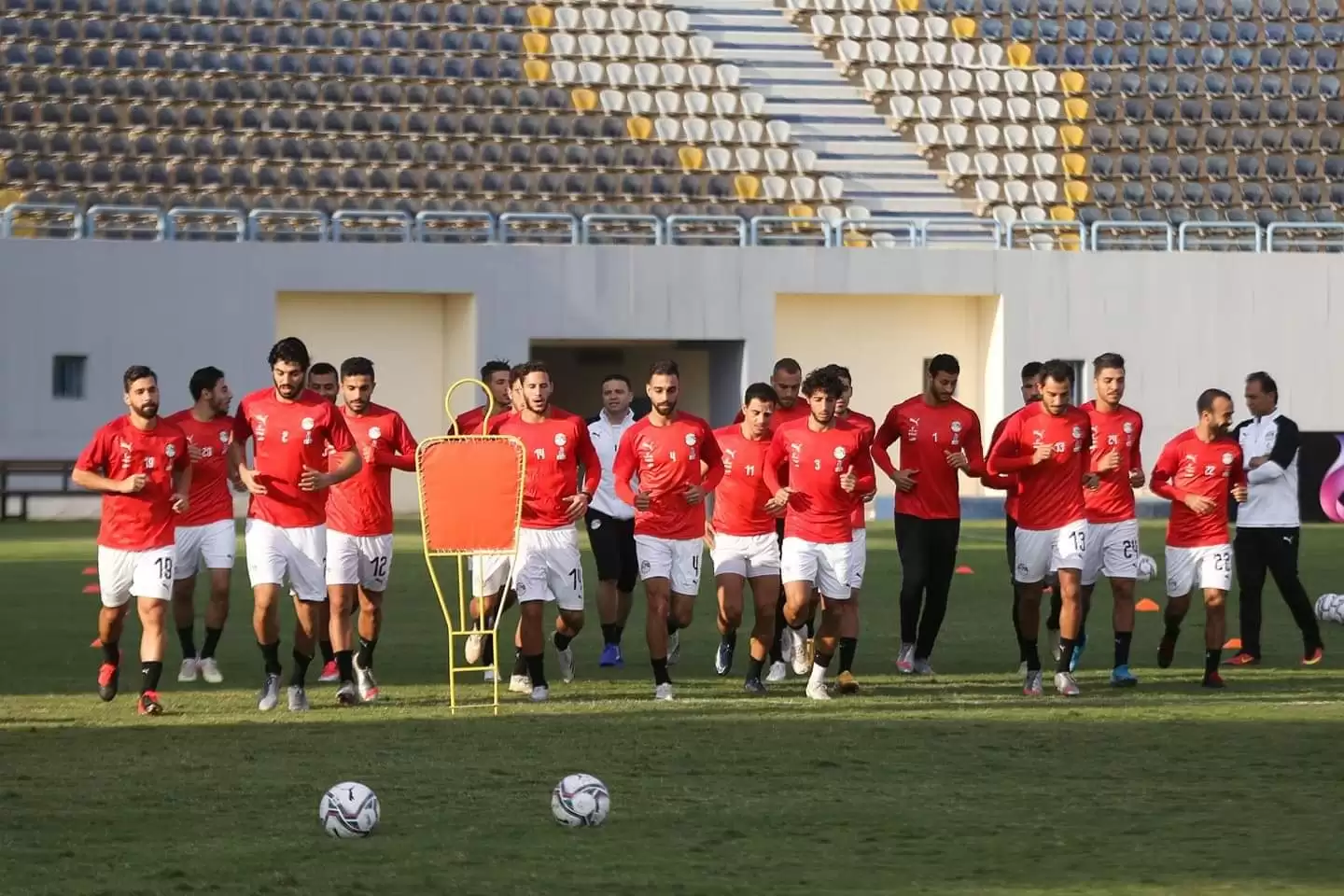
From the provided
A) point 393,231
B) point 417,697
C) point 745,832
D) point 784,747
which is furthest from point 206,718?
point 393,231

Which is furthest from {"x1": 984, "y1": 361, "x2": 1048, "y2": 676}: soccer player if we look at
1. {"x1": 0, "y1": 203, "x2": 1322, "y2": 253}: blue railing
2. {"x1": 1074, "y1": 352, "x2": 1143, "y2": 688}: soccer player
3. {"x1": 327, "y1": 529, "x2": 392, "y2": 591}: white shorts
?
{"x1": 0, "y1": 203, "x2": 1322, "y2": 253}: blue railing

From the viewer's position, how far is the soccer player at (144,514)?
1085cm

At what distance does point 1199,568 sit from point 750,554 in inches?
104

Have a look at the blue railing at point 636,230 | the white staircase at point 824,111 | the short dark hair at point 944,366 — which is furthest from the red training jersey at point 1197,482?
the white staircase at point 824,111

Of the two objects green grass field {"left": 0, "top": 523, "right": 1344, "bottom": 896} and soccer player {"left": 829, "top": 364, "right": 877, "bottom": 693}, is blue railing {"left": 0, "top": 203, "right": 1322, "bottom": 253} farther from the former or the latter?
soccer player {"left": 829, "top": 364, "right": 877, "bottom": 693}

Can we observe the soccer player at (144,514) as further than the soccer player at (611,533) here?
No

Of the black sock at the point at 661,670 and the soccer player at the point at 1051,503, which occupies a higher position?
the soccer player at the point at 1051,503

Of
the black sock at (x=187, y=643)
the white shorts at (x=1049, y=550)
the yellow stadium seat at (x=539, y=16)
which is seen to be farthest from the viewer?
the yellow stadium seat at (x=539, y=16)

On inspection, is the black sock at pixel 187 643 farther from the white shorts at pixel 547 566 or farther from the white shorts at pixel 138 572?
the white shorts at pixel 547 566

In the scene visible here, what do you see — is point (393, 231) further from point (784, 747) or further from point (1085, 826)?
point (1085, 826)

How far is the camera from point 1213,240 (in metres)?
32.5

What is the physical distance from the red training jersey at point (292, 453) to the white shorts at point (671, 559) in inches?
66.1

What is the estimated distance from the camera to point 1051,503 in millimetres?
11742

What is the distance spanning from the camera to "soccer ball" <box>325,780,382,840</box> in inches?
292
